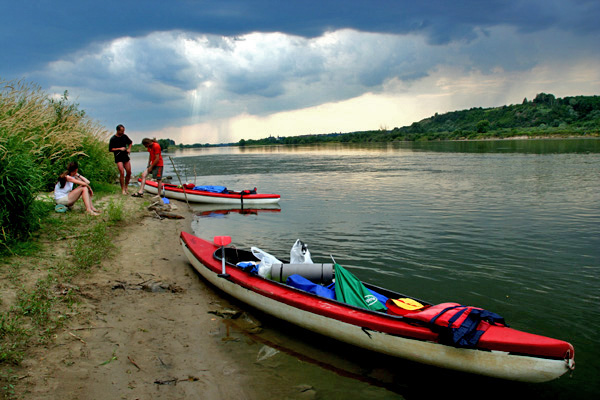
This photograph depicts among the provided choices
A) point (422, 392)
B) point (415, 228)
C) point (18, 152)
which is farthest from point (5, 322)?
point (415, 228)

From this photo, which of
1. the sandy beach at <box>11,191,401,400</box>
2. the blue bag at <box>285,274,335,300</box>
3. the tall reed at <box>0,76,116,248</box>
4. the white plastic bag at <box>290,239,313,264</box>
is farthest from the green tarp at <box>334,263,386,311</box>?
the tall reed at <box>0,76,116,248</box>

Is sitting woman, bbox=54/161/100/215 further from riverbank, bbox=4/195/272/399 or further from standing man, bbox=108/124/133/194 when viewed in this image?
standing man, bbox=108/124/133/194

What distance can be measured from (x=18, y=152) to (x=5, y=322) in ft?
13.1

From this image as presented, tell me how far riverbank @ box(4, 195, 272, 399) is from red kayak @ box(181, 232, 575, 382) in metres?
1.11

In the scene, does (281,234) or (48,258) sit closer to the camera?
(48,258)

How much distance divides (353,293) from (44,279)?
4.78m

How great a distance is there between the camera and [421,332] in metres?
4.41

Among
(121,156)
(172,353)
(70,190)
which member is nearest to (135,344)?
(172,353)

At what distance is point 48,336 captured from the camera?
4.46 meters

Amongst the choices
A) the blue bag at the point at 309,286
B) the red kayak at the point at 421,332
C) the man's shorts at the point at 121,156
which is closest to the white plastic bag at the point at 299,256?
the blue bag at the point at 309,286

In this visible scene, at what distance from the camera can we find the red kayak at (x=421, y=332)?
12.8 ft

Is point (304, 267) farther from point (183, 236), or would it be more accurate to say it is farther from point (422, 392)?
point (183, 236)

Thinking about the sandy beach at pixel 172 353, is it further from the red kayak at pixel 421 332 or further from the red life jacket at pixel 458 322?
the red life jacket at pixel 458 322

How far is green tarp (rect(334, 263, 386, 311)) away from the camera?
533 centimetres
